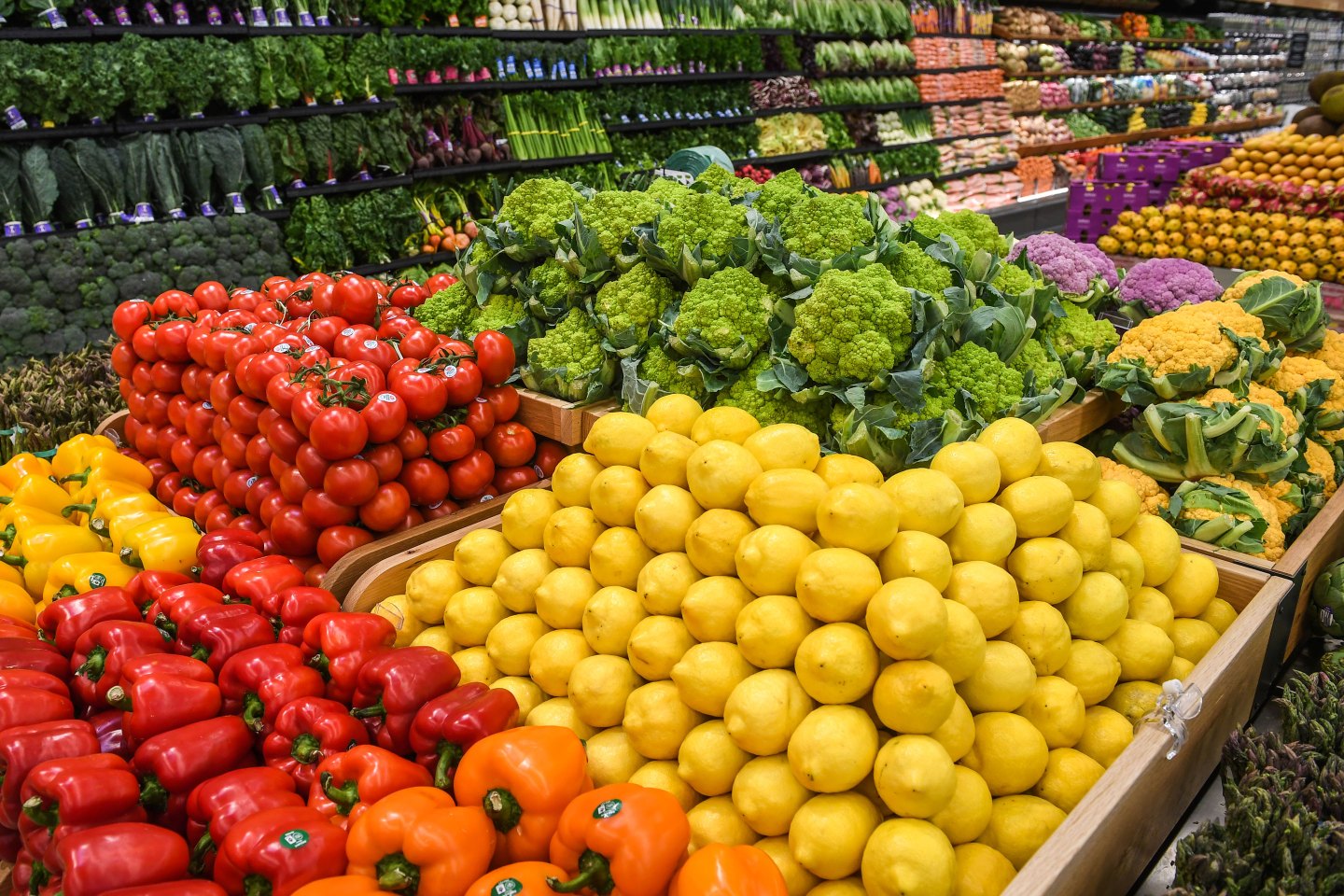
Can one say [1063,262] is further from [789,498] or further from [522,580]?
[522,580]

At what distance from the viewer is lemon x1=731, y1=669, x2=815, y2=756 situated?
1.25 metres

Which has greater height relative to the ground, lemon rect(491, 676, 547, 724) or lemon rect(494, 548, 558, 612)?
lemon rect(494, 548, 558, 612)

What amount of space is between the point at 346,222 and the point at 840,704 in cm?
517

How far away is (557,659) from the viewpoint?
1526mm

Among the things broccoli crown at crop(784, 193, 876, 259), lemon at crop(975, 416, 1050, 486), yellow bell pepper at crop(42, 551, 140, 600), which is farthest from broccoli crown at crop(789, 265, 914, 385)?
yellow bell pepper at crop(42, 551, 140, 600)

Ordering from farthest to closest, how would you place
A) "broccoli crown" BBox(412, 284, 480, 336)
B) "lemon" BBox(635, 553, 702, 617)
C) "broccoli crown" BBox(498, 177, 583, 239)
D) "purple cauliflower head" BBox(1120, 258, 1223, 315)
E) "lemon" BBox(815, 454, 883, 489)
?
"purple cauliflower head" BBox(1120, 258, 1223, 315) → "broccoli crown" BBox(412, 284, 480, 336) → "broccoli crown" BBox(498, 177, 583, 239) → "lemon" BBox(815, 454, 883, 489) → "lemon" BBox(635, 553, 702, 617)

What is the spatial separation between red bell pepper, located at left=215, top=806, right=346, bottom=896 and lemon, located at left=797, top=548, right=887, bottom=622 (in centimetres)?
79

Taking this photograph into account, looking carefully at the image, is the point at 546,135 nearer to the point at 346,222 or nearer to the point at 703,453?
the point at 346,222

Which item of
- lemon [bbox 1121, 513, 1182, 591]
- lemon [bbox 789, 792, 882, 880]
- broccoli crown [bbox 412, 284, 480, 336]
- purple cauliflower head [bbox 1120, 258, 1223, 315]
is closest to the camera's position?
lemon [bbox 789, 792, 882, 880]

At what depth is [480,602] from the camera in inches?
66.4

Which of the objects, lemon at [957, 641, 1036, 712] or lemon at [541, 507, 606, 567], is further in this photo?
lemon at [541, 507, 606, 567]

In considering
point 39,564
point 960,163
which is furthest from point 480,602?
point 960,163

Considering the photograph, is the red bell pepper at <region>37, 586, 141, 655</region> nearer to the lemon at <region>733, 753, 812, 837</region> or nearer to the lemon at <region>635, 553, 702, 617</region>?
the lemon at <region>635, 553, 702, 617</region>

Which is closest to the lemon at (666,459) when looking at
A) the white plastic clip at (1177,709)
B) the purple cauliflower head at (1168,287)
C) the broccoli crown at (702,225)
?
the broccoli crown at (702,225)
